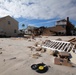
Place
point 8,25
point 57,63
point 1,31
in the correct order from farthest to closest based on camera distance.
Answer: point 8,25 → point 1,31 → point 57,63

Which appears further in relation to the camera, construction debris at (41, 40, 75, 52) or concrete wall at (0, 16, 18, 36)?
concrete wall at (0, 16, 18, 36)

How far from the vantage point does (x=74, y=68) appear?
4.31 metres

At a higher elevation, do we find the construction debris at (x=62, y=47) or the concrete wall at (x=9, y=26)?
the concrete wall at (x=9, y=26)

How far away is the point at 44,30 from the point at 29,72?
37467 mm

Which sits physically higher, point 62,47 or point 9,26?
point 9,26

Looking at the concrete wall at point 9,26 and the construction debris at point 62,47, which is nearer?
the construction debris at point 62,47

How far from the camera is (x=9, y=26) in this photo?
103 feet

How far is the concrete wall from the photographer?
30289mm

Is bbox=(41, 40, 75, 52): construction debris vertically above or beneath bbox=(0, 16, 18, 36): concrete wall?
beneath

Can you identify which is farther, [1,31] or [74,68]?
[1,31]

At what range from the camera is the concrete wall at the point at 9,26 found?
99.4 ft

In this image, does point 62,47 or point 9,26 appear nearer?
point 62,47

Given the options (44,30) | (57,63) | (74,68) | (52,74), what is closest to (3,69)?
(52,74)

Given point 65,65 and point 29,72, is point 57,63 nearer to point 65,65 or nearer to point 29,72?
point 65,65
